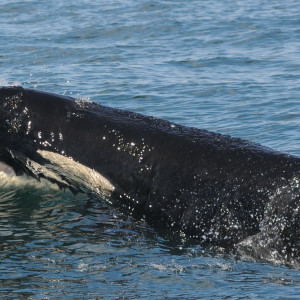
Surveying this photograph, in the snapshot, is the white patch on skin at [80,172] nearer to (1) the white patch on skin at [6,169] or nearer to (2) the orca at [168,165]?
(2) the orca at [168,165]

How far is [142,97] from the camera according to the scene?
1794 cm

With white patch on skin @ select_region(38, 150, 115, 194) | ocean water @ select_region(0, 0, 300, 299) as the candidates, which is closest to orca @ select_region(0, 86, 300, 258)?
white patch on skin @ select_region(38, 150, 115, 194)

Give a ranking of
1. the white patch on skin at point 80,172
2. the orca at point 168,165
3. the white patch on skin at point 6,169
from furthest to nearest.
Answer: the white patch on skin at point 6,169, the white patch on skin at point 80,172, the orca at point 168,165

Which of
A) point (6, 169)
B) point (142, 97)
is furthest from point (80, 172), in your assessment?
point (142, 97)

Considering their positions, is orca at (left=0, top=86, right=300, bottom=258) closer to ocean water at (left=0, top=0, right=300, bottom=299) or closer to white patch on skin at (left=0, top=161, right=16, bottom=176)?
white patch on skin at (left=0, top=161, right=16, bottom=176)

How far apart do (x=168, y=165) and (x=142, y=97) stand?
8538mm

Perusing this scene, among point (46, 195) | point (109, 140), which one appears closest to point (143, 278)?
point (109, 140)

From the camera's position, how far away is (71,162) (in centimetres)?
991

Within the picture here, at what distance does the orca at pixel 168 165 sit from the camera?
29.9 ft

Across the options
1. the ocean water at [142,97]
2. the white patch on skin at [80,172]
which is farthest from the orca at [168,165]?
the ocean water at [142,97]

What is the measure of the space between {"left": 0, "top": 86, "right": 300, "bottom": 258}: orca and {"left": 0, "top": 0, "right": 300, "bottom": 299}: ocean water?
1.02 feet

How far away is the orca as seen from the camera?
911 cm

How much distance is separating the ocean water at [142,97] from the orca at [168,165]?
31 cm

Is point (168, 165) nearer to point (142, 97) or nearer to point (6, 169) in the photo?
point (6, 169)
